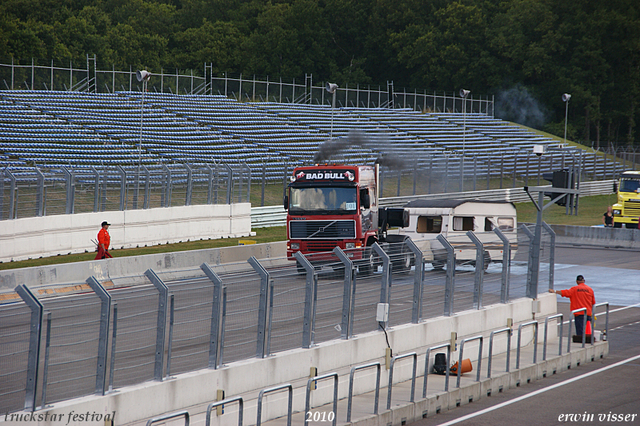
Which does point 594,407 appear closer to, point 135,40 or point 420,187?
point 420,187

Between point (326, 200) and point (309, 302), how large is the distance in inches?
519

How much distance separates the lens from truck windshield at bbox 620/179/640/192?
39.2m

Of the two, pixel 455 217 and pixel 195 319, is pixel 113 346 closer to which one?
pixel 195 319

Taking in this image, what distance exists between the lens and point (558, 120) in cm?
9519

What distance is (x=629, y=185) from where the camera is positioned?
39.3m

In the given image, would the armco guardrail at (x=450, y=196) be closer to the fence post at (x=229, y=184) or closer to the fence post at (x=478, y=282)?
the fence post at (x=229, y=184)

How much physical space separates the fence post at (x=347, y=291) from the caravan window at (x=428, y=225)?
16081 millimetres

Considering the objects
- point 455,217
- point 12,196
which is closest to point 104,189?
point 12,196

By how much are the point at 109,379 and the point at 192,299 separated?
1.33 metres

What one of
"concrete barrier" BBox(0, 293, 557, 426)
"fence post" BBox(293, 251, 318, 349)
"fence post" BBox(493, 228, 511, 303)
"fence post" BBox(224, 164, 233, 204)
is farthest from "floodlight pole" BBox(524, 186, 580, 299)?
"fence post" BBox(224, 164, 233, 204)

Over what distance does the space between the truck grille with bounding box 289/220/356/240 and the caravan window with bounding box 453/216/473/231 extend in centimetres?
496

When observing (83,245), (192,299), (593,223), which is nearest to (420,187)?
(593,223)

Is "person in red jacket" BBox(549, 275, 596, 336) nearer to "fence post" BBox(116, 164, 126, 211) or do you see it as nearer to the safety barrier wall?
"fence post" BBox(116, 164, 126, 211)

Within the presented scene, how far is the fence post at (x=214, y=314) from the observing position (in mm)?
9133
